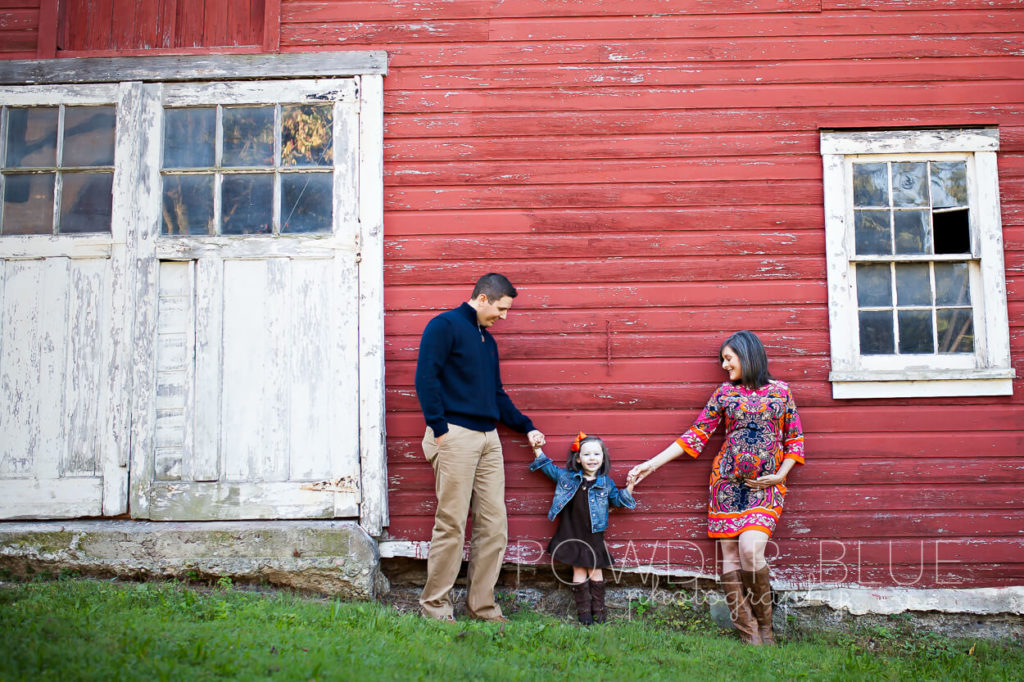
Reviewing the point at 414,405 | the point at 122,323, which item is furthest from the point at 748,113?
the point at 122,323

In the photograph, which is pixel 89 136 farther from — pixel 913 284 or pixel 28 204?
pixel 913 284

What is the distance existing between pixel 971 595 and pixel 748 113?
3.43m

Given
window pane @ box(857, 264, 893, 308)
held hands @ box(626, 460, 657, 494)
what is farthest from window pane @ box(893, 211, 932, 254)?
held hands @ box(626, 460, 657, 494)

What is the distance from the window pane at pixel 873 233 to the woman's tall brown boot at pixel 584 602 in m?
2.85

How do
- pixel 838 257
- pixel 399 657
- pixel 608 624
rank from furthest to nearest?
pixel 838 257 → pixel 608 624 → pixel 399 657

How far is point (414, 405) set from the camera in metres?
5.14

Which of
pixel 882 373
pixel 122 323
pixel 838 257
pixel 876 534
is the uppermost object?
pixel 838 257

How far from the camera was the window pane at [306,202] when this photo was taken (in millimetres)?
5207

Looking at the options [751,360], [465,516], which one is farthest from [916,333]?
[465,516]

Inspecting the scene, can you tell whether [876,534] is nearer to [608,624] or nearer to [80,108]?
[608,624]

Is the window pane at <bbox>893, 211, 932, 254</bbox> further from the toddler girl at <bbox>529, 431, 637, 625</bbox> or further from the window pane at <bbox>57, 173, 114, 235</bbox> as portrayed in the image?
the window pane at <bbox>57, 173, 114, 235</bbox>

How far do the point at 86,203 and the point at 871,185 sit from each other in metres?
5.25

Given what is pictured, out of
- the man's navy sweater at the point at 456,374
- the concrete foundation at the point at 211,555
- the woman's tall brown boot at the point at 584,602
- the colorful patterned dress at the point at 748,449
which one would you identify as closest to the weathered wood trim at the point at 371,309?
the concrete foundation at the point at 211,555

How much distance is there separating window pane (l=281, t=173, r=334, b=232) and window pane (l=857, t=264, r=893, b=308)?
3546 mm
